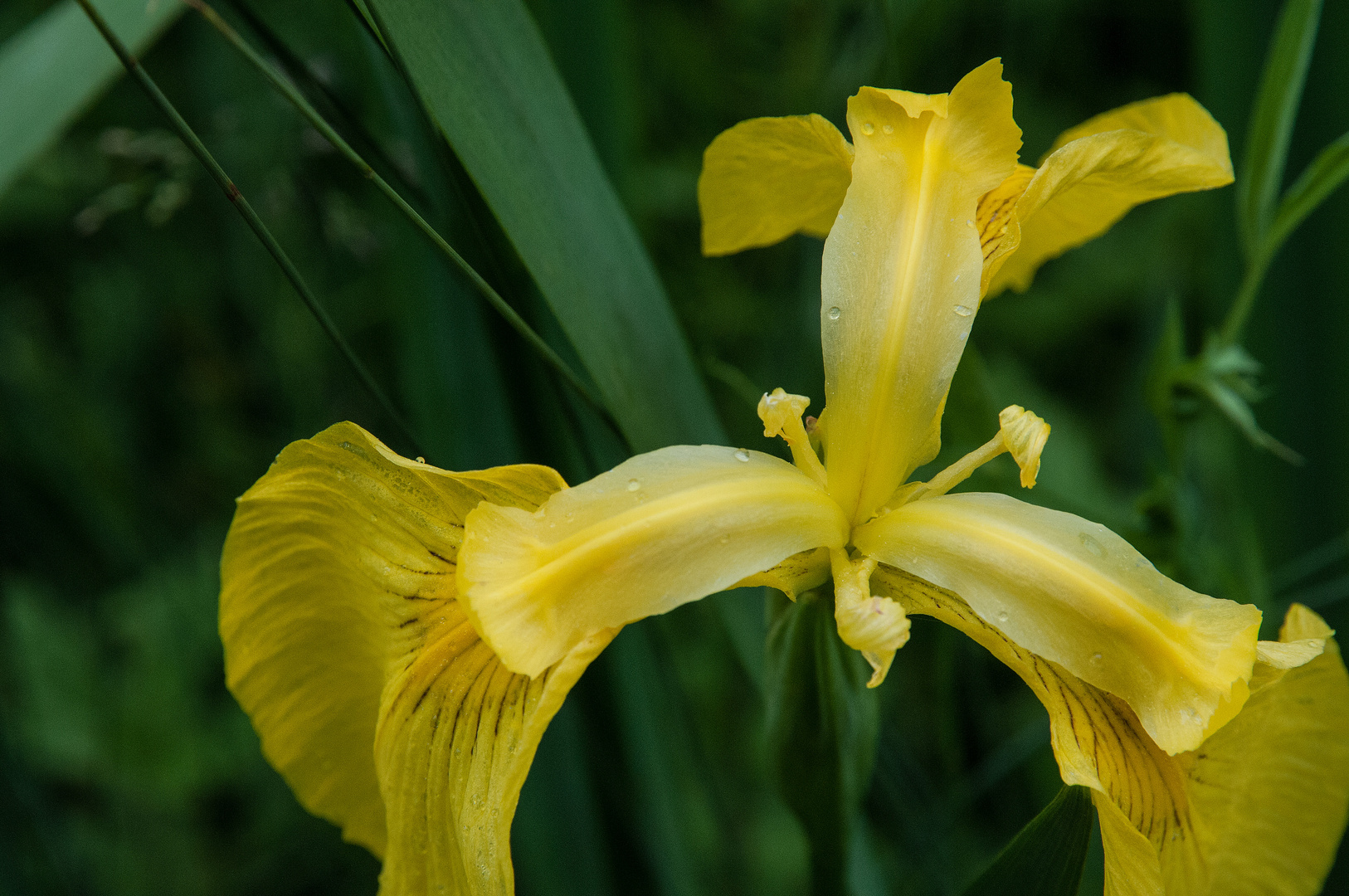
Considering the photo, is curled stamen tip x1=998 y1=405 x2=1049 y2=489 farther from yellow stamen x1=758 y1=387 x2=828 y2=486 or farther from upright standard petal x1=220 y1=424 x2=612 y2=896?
upright standard petal x1=220 y1=424 x2=612 y2=896

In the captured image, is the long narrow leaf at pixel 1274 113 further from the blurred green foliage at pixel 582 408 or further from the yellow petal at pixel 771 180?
the yellow petal at pixel 771 180

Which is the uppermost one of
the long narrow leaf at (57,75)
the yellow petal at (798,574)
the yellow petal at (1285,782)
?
the long narrow leaf at (57,75)

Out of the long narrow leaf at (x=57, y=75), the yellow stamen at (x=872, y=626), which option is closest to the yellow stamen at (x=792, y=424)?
the yellow stamen at (x=872, y=626)

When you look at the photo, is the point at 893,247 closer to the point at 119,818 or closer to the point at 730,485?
the point at 730,485

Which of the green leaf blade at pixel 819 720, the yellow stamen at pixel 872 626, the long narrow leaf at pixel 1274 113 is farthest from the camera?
the long narrow leaf at pixel 1274 113

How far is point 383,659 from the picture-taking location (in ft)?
2.21

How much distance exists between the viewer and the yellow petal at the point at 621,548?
0.58 m

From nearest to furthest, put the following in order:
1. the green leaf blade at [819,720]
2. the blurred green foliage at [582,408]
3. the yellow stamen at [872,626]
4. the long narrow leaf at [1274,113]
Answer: the yellow stamen at [872,626], the green leaf blade at [819,720], the long narrow leaf at [1274,113], the blurred green foliage at [582,408]

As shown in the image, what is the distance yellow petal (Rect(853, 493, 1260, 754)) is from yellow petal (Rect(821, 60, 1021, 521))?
7 centimetres

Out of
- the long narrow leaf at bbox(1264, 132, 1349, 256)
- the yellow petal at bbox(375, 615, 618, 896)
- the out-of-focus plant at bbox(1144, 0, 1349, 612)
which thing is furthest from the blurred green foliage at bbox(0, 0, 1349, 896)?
the yellow petal at bbox(375, 615, 618, 896)

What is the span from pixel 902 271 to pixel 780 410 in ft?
0.44

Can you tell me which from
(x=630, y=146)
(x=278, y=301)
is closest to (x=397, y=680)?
(x=630, y=146)

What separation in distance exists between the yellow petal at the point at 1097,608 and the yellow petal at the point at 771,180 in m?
0.29

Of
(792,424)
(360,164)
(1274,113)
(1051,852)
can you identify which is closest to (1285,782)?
(1051,852)
